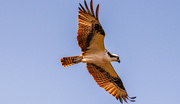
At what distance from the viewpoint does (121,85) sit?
14.5 meters

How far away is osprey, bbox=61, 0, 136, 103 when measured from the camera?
1235 cm

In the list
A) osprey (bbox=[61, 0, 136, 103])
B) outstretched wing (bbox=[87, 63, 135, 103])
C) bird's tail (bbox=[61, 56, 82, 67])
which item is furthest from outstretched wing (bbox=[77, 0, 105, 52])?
outstretched wing (bbox=[87, 63, 135, 103])

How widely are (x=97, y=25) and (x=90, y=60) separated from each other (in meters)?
1.64

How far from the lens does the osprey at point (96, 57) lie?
1235 cm

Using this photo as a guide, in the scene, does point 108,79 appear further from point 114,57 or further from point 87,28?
point 87,28


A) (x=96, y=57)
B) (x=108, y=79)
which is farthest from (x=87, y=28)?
(x=108, y=79)

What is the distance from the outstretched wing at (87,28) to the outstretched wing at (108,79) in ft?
4.82

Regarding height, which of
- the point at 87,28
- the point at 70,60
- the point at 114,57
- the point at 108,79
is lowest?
the point at 108,79

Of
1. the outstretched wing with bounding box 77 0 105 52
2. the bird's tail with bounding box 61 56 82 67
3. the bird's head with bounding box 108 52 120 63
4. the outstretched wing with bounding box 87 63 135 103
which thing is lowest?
the outstretched wing with bounding box 87 63 135 103

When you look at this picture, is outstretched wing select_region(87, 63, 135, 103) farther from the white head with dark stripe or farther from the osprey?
the white head with dark stripe

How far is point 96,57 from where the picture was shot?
43.5 ft

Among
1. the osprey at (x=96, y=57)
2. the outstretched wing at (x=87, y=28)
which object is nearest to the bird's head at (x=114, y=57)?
the osprey at (x=96, y=57)

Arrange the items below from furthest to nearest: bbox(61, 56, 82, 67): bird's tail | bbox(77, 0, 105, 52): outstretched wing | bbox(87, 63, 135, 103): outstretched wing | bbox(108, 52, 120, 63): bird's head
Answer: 1. bbox(87, 63, 135, 103): outstretched wing
2. bbox(108, 52, 120, 63): bird's head
3. bbox(61, 56, 82, 67): bird's tail
4. bbox(77, 0, 105, 52): outstretched wing

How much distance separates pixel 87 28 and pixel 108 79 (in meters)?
3.04
